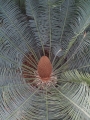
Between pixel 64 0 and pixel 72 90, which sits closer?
pixel 72 90

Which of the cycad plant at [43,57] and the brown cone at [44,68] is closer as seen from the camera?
the cycad plant at [43,57]

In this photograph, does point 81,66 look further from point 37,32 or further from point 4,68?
point 4,68

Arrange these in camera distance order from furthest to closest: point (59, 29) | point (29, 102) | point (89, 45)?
point (59, 29)
point (89, 45)
point (29, 102)

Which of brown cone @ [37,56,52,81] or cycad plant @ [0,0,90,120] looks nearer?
cycad plant @ [0,0,90,120]

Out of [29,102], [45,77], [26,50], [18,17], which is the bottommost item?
[29,102]

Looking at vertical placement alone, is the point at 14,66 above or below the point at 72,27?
below

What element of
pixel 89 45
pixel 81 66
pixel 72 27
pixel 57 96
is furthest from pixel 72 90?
pixel 72 27

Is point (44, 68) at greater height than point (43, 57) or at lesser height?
lesser
